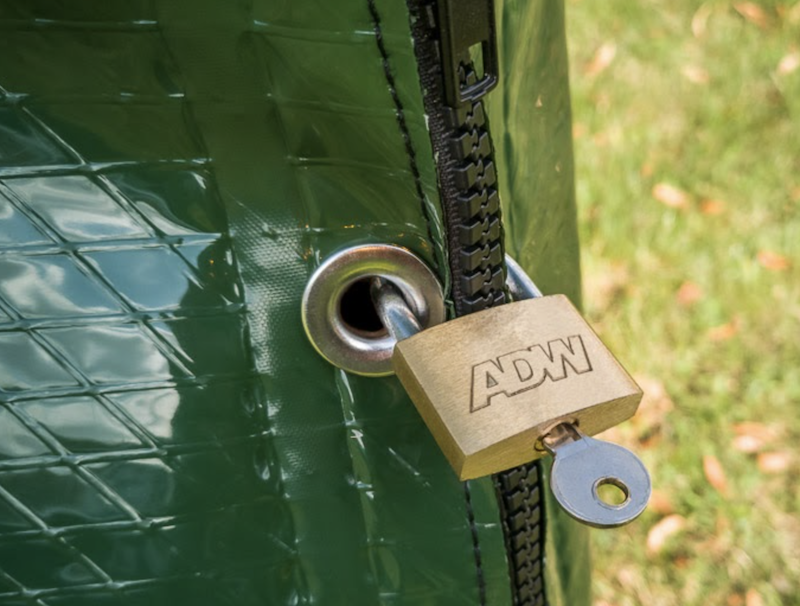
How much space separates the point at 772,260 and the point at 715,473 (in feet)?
1.74

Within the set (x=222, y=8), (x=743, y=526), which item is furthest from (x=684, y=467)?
(x=222, y=8)

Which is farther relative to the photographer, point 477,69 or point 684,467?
point 684,467

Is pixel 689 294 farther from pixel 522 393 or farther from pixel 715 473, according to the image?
pixel 522 393

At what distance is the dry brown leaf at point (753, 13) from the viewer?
264 centimetres

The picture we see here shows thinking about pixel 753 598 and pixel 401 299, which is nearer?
pixel 401 299

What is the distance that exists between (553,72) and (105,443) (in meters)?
0.45

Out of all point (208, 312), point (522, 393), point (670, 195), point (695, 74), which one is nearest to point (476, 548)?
point (522, 393)

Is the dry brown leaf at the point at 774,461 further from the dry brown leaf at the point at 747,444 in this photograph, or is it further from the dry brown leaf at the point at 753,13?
the dry brown leaf at the point at 753,13

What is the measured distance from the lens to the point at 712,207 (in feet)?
7.08

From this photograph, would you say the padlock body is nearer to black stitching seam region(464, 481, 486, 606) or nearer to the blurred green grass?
black stitching seam region(464, 481, 486, 606)

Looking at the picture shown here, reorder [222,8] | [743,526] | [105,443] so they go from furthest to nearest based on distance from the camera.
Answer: [743,526] → [105,443] → [222,8]

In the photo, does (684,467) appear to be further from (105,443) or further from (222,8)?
(222,8)

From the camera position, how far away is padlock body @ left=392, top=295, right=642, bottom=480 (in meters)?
0.64

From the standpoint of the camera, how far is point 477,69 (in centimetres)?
64
